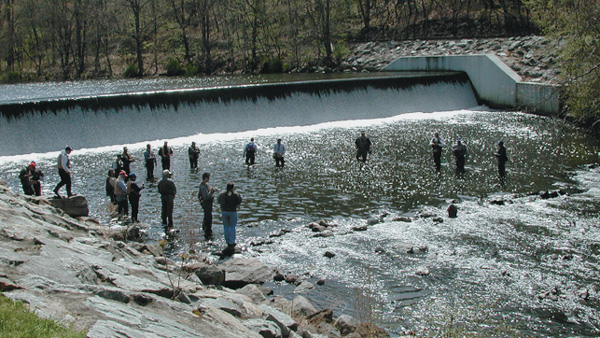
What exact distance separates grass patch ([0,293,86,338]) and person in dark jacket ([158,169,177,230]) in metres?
9.03

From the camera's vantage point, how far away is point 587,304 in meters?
10.1

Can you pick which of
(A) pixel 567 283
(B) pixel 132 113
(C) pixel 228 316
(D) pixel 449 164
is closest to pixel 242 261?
(C) pixel 228 316

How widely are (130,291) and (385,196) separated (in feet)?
38.6

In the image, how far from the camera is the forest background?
5894 cm

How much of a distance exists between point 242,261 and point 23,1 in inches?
2787

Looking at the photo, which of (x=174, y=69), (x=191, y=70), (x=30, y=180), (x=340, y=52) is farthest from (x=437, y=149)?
(x=174, y=69)

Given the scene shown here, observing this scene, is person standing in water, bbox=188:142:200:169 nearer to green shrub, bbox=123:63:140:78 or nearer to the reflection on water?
the reflection on water

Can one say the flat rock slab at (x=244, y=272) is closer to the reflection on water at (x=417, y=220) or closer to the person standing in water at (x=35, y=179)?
the reflection on water at (x=417, y=220)

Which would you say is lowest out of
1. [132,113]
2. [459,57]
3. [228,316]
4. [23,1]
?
[228,316]

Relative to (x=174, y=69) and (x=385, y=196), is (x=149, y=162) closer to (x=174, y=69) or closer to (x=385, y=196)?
(x=385, y=196)

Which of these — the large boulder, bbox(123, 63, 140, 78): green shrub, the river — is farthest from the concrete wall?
bbox(123, 63, 140, 78): green shrub

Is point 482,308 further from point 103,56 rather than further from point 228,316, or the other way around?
point 103,56

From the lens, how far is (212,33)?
244 feet

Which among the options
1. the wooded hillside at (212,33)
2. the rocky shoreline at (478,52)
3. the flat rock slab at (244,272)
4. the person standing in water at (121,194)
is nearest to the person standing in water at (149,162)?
the person standing in water at (121,194)
